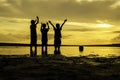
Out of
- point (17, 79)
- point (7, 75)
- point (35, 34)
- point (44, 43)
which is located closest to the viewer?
point (17, 79)

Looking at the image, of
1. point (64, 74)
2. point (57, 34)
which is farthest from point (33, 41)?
point (64, 74)

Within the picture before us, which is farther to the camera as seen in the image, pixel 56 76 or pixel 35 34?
pixel 35 34

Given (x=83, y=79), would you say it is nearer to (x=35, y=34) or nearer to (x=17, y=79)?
(x=17, y=79)

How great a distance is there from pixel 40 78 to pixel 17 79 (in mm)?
866

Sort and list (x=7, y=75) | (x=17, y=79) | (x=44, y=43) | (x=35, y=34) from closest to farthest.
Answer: (x=17, y=79) < (x=7, y=75) < (x=35, y=34) < (x=44, y=43)

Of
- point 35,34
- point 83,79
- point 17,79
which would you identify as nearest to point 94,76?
point 83,79

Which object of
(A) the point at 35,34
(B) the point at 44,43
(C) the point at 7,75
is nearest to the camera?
(C) the point at 7,75

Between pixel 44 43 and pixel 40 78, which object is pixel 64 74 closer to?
pixel 40 78

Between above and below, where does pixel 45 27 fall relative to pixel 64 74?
above

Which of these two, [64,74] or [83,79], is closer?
[83,79]

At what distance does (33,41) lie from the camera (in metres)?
31.2

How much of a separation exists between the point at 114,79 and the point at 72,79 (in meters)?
1.60

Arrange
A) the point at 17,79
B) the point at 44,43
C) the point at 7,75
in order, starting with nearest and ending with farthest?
1. the point at 17,79
2. the point at 7,75
3. the point at 44,43

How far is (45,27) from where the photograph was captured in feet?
107
